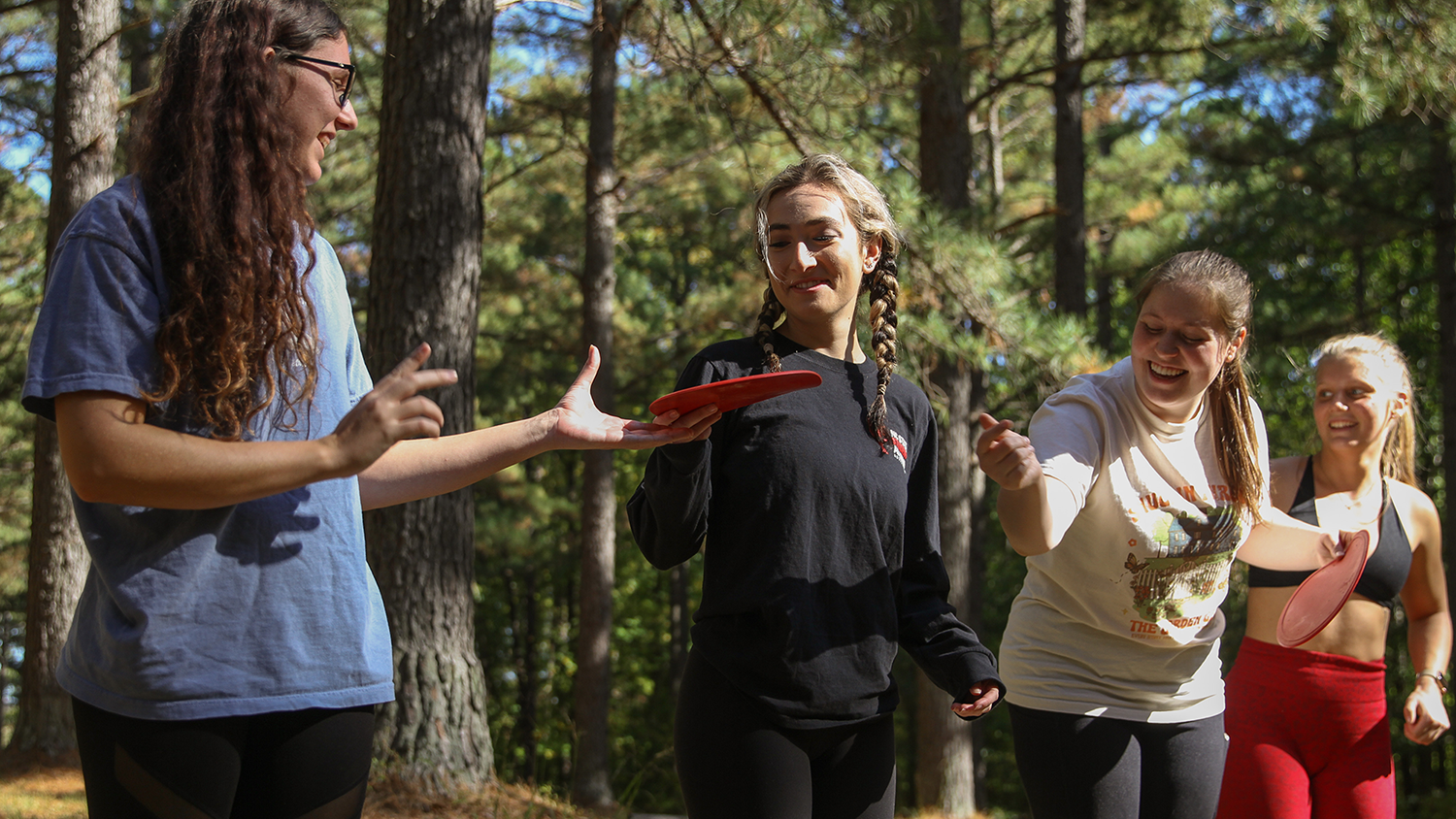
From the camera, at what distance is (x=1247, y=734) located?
2980mm

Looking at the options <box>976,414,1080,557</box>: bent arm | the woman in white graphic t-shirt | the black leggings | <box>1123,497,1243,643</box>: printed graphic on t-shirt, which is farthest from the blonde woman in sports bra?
the black leggings

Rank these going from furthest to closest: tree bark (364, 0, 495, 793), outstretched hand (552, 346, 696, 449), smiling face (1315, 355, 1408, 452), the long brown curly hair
Answer: tree bark (364, 0, 495, 793), smiling face (1315, 355, 1408, 452), outstretched hand (552, 346, 696, 449), the long brown curly hair

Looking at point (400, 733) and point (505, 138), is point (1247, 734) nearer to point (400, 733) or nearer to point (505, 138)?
point (400, 733)

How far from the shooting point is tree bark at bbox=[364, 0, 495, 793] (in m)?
4.57

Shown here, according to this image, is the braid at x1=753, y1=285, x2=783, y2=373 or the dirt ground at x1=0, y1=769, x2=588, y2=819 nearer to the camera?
the braid at x1=753, y1=285, x2=783, y2=373

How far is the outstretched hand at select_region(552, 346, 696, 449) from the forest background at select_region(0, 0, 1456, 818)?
302cm

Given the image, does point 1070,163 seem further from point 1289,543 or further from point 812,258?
point 812,258

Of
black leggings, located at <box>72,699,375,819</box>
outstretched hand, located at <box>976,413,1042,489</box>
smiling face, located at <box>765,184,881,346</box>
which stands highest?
smiling face, located at <box>765,184,881,346</box>

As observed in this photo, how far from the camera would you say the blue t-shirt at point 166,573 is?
52.4 inches

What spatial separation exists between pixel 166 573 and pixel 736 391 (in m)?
0.89

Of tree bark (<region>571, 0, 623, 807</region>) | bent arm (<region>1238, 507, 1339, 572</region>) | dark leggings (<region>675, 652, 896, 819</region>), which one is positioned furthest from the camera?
tree bark (<region>571, 0, 623, 807</region>)

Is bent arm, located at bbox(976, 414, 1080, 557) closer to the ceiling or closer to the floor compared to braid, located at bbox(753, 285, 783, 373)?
closer to the floor

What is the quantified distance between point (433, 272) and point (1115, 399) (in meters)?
3.12

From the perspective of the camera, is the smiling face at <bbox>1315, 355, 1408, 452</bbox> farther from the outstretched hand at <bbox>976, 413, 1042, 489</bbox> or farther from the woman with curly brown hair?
the woman with curly brown hair
